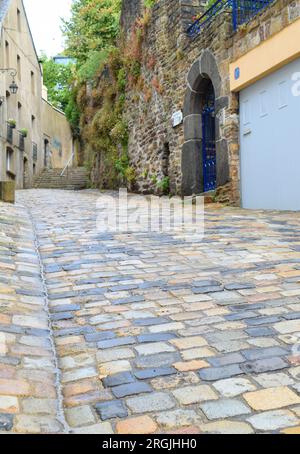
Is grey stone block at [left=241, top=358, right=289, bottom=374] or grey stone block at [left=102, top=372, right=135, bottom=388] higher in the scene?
grey stone block at [left=241, top=358, right=289, bottom=374]

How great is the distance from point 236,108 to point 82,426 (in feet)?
29.6

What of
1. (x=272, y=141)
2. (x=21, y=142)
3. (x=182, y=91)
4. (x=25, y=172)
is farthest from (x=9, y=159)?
(x=272, y=141)

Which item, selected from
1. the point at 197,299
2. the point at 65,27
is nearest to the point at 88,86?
the point at 65,27

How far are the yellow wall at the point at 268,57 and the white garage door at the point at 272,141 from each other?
16cm

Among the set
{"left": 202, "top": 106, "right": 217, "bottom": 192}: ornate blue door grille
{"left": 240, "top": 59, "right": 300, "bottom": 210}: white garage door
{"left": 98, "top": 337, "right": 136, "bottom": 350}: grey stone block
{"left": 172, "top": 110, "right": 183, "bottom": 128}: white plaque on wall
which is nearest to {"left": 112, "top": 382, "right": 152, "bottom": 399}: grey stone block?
{"left": 98, "top": 337, "right": 136, "bottom": 350}: grey stone block

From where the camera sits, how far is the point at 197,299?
3865mm

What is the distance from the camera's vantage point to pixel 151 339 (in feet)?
10.2

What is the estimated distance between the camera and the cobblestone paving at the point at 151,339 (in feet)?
7.32

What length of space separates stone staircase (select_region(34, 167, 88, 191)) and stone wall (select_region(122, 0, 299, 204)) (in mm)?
7971

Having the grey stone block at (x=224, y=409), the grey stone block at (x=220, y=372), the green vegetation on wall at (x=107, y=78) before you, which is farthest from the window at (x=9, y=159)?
the grey stone block at (x=224, y=409)

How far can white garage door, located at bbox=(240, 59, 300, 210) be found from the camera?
8609 mm

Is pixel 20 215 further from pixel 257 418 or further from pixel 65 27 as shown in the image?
pixel 65 27

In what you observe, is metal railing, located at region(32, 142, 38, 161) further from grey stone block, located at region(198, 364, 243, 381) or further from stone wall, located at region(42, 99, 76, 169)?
grey stone block, located at region(198, 364, 243, 381)

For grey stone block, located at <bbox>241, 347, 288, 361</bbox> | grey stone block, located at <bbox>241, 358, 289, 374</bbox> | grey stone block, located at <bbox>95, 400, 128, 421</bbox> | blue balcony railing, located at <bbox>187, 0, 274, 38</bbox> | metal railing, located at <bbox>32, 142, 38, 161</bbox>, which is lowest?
grey stone block, located at <bbox>95, 400, 128, 421</bbox>
